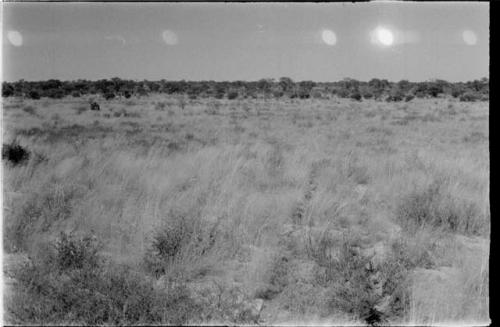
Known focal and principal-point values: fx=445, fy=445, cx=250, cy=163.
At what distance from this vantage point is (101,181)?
6301 millimetres

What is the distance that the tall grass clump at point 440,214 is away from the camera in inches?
199

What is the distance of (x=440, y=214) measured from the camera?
17.1 feet

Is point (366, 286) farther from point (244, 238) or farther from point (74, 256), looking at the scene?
point (74, 256)

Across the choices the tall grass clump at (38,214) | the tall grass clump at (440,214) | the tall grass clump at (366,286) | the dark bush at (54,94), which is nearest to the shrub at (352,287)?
the tall grass clump at (366,286)

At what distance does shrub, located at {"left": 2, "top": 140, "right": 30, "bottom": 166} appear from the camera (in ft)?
23.9

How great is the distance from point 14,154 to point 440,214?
658 cm

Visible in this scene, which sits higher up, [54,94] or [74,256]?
[54,94]

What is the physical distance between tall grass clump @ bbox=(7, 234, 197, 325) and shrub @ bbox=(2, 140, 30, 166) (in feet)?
14.0

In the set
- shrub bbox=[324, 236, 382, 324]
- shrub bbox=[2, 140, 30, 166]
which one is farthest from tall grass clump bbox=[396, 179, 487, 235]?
shrub bbox=[2, 140, 30, 166]

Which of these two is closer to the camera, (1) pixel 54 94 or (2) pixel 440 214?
(2) pixel 440 214

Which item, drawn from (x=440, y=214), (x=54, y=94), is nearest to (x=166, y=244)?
(x=440, y=214)

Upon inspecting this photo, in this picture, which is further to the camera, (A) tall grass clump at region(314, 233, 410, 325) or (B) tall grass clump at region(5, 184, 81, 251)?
(B) tall grass clump at region(5, 184, 81, 251)

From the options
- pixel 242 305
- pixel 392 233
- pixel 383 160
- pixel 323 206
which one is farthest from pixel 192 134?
pixel 242 305

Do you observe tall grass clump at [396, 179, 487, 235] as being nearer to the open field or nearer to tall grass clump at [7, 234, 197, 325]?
the open field
